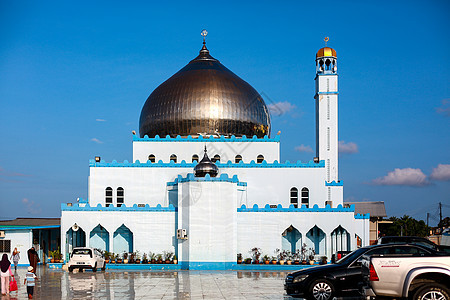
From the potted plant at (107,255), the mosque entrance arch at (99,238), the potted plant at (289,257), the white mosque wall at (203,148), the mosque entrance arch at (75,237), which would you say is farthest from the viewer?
the white mosque wall at (203,148)

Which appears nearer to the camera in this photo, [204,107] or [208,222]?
[208,222]

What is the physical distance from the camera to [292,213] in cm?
3406

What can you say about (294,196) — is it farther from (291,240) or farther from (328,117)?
(328,117)

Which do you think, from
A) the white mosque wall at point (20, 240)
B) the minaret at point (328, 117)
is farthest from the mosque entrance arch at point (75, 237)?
the minaret at point (328, 117)

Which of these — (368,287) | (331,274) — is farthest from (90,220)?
(368,287)

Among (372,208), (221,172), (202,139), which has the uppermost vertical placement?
(202,139)

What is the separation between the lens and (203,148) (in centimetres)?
3944

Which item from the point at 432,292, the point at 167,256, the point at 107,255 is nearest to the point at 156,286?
the point at 167,256

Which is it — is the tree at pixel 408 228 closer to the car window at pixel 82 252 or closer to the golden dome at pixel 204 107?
the golden dome at pixel 204 107

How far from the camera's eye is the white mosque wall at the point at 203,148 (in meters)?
39.4

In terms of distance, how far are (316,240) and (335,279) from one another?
63.4 feet

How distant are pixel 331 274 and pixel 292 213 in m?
17.7

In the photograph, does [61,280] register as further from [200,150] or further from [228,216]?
[200,150]

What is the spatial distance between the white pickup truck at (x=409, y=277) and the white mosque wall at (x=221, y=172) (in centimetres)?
2395
